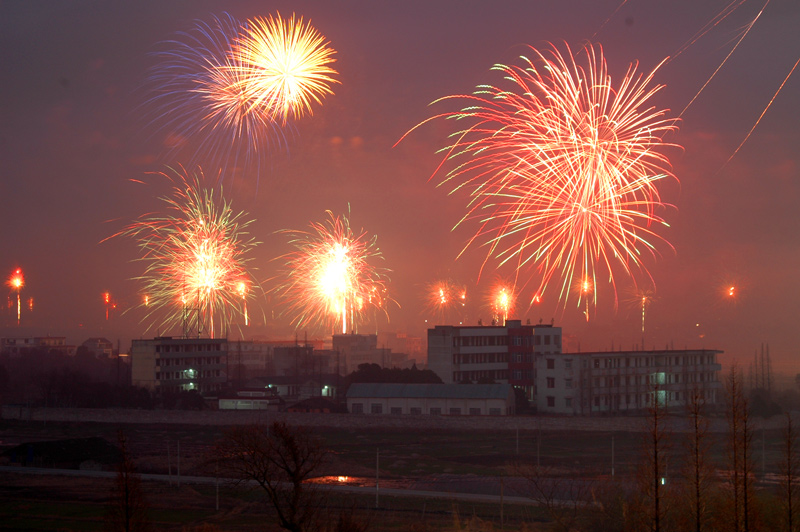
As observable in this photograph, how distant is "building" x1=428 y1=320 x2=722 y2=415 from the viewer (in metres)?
56.7

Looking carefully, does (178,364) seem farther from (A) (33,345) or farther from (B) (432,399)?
(A) (33,345)

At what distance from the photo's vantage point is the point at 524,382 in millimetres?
65188

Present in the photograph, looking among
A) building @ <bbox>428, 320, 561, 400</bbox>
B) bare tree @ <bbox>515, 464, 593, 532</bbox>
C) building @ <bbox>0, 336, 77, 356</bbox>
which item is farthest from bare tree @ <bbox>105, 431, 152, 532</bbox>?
building @ <bbox>0, 336, 77, 356</bbox>

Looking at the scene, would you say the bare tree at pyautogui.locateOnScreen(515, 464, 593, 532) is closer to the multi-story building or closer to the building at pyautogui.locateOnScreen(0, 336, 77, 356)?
the multi-story building

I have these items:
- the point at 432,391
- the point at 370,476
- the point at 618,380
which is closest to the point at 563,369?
the point at 618,380

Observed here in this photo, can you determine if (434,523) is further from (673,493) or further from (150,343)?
(150,343)

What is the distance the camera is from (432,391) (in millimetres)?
55094

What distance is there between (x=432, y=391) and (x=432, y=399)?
0.95m

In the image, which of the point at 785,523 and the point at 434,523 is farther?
the point at 434,523

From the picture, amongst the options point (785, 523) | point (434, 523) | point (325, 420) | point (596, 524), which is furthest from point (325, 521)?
point (325, 420)

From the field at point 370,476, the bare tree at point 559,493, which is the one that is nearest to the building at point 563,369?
the field at point 370,476

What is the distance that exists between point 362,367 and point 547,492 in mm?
32785

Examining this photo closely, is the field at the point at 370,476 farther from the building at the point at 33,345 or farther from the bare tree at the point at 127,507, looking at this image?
the building at the point at 33,345

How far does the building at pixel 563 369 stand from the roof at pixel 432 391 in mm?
4500
